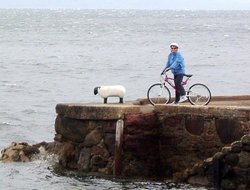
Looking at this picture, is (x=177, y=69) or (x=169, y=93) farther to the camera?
(x=169, y=93)

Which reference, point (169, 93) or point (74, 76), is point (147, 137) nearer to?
point (169, 93)

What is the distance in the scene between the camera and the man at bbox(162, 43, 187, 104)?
23.0 m

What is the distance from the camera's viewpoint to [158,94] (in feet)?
76.5

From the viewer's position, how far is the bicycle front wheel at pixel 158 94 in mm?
23266

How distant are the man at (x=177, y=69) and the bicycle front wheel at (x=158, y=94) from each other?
0.88 feet

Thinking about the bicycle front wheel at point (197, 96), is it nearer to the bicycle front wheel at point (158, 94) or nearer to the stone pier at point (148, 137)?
the bicycle front wheel at point (158, 94)

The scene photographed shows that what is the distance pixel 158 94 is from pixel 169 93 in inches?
11.3

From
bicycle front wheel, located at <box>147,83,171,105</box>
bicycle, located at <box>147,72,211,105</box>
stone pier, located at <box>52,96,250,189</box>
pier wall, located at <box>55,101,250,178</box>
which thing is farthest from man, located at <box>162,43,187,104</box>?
pier wall, located at <box>55,101,250,178</box>

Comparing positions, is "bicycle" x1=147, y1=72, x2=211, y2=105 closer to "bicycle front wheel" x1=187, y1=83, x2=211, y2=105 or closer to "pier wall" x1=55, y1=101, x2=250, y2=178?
"bicycle front wheel" x1=187, y1=83, x2=211, y2=105

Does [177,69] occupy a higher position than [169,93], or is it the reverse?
[177,69]

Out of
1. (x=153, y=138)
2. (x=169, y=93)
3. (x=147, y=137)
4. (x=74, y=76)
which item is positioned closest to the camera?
(x=147, y=137)

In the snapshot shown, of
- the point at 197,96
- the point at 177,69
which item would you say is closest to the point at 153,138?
the point at 197,96

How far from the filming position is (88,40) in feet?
321

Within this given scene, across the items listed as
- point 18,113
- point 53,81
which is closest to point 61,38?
point 53,81
